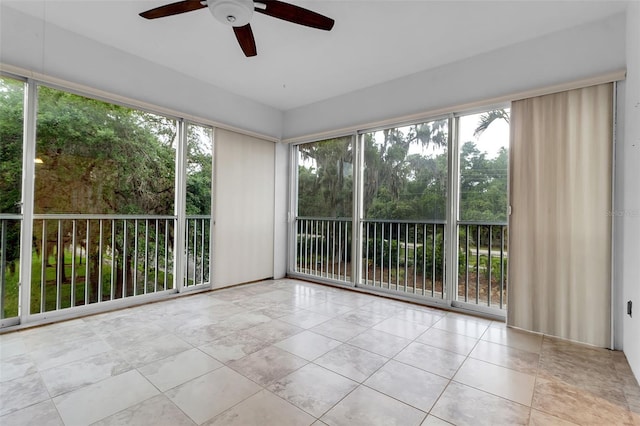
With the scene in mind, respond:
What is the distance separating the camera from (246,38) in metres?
2.24

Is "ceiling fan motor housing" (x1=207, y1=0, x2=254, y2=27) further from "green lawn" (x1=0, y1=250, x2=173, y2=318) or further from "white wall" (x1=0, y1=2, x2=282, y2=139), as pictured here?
"green lawn" (x1=0, y1=250, x2=173, y2=318)

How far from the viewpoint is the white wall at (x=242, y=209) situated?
12.7ft

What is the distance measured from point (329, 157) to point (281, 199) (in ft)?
3.37

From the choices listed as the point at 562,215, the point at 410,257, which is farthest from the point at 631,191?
the point at 410,257

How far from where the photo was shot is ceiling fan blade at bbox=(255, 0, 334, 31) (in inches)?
73.5

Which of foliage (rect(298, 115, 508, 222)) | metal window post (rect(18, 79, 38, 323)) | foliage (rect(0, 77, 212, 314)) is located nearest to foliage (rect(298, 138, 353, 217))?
foliage (rect(298, 115, 508, 222))

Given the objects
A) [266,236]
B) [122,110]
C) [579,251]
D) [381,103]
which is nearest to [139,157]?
[122,110]

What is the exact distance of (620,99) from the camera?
2.27m

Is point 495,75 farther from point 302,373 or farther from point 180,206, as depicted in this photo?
point 180,206

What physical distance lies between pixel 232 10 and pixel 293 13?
39 cm

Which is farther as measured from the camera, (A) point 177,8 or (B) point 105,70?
(B) point 105,70

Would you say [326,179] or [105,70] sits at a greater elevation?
[105,70]

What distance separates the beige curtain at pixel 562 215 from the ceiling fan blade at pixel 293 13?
1.92 m

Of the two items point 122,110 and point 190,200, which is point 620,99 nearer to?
point 190,200
